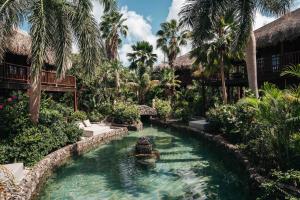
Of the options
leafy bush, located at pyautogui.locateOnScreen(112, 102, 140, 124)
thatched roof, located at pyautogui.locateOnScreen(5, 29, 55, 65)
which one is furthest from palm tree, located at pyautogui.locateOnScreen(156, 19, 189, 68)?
thatched roof, located at pyautogui.locateOnScreen(5, 29, 55, 65)

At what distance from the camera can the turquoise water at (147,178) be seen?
33.0ft

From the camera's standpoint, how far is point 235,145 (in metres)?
15.2

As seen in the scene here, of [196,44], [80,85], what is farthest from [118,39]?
[196,44]

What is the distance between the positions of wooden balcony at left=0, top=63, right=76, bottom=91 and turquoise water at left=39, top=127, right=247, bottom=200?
5226 millimetres

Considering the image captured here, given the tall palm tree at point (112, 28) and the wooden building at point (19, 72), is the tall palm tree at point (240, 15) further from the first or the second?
the tall palm tree at point (112, 28)

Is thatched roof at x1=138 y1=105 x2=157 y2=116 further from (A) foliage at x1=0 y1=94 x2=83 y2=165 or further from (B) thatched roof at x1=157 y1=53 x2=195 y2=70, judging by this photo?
(A) foliage at x1=0 y1=94 x2=83 y2=165

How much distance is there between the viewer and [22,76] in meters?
17.8

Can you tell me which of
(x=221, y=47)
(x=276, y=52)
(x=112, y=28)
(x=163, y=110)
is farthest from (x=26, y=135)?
(x=112, y=28)

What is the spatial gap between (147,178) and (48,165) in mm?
4192

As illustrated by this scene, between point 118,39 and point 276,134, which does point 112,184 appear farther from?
point 118,39

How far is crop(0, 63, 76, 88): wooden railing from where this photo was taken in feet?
51.0

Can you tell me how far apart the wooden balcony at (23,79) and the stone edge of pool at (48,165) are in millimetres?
4411

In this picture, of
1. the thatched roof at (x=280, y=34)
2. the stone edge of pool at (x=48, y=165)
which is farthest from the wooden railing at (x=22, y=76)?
the thatched roof at (x=280, y=34)

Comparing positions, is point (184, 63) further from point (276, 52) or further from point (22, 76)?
point (22, 76)
